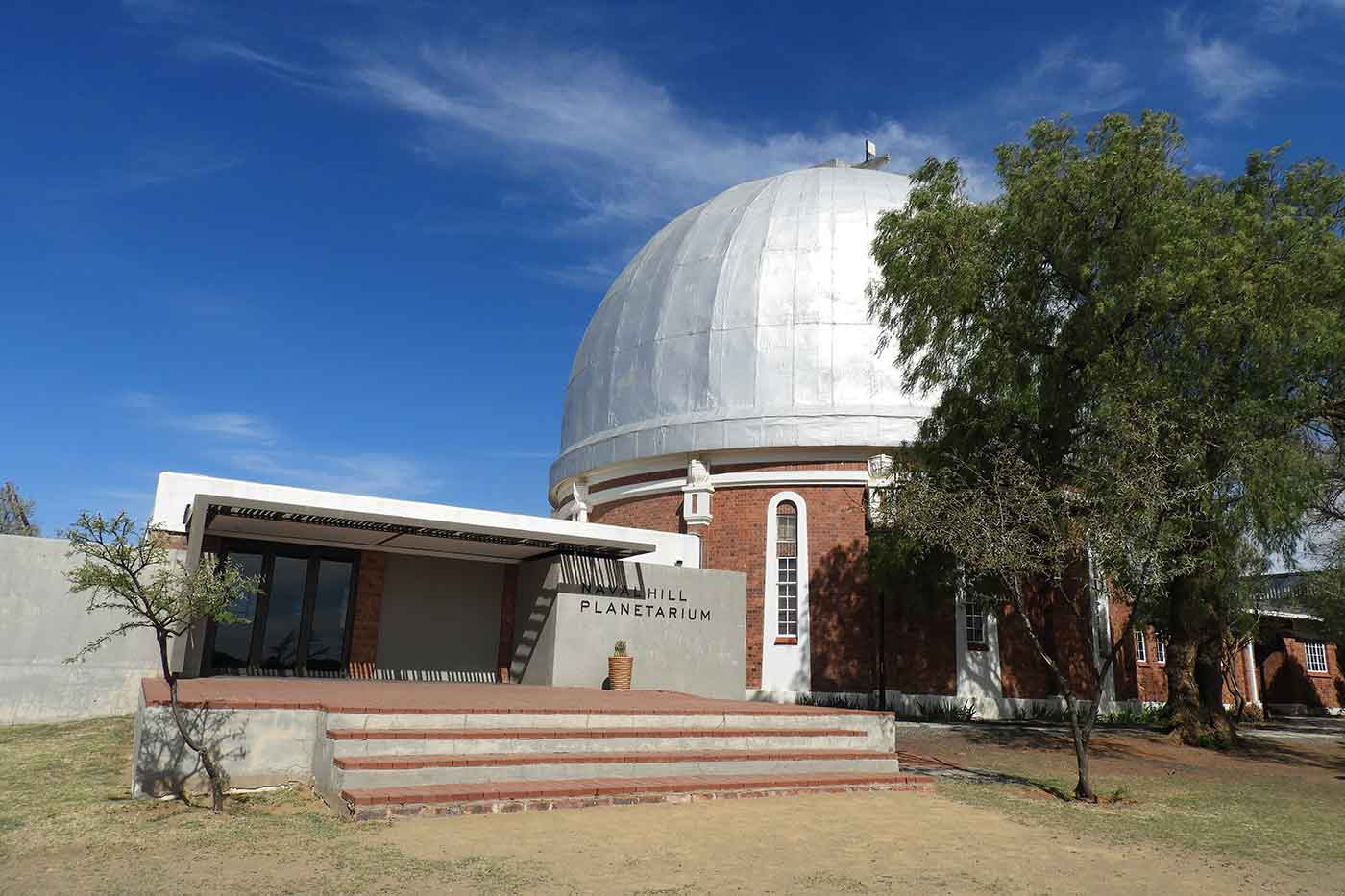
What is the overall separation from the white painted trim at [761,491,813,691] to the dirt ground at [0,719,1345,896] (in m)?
10.9

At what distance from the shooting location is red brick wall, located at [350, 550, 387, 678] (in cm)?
1645

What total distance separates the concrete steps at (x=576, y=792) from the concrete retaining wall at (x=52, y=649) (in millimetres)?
8939

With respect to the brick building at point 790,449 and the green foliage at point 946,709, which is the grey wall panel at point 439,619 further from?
the green foliage at point 946,709

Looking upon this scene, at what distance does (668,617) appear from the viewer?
16938 mm

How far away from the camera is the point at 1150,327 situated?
1399 cm

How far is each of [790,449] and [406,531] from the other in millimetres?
10540

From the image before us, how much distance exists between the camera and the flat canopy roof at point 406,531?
13.4 m

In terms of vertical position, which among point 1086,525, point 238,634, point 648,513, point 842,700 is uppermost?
point 648,513

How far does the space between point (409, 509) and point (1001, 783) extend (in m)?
9.19

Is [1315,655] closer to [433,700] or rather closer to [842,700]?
[842,700]

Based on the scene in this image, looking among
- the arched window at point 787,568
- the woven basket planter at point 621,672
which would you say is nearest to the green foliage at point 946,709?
the arched window at point 787,568

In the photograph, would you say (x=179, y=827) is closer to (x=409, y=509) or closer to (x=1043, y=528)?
(x=409, y=509)


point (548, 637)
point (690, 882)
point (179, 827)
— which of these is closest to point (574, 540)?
point (548, 637)

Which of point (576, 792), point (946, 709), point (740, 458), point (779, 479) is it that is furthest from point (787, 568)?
point (576, 792)
